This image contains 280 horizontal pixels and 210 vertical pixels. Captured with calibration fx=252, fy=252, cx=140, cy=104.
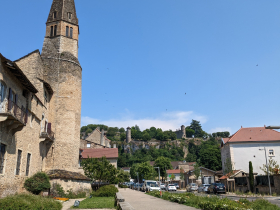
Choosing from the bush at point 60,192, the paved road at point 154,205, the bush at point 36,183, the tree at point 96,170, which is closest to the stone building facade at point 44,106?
the bush at point 36,183

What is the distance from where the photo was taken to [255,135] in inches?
1917

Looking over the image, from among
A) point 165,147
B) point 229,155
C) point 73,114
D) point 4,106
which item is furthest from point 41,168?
point 165,147

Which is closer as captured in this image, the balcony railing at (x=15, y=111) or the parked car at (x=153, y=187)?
the balcony railing at (x=15, y=111)

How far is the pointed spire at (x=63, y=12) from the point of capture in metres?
35.6

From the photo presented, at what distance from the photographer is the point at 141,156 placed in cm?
14625

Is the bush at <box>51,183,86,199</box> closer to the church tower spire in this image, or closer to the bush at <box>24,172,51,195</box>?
the bush at <box>24,172,51,195</box>

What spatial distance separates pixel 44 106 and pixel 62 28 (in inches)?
511

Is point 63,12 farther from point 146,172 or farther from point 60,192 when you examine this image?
point 146,172

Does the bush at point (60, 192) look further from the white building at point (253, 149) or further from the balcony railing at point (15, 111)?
the white building at point (253, 149)

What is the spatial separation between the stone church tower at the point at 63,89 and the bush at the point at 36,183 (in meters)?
5.10

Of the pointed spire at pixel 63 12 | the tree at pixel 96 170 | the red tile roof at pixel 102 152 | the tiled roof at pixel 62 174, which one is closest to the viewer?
the tiled roof at pixel 62 174

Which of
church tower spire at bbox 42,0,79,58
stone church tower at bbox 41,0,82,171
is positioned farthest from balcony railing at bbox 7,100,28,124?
church tower spire at bbox 42,0,79,58

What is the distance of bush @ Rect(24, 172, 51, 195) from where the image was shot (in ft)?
69.4

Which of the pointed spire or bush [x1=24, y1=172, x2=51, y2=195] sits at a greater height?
the pointed spire
